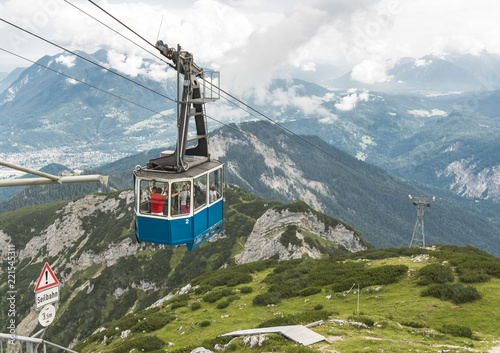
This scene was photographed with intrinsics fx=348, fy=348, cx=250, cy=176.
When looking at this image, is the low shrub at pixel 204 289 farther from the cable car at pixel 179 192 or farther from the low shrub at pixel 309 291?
the cable car at pixel 179 192

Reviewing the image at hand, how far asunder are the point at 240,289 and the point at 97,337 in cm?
1921

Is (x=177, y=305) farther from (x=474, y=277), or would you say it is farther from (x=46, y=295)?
(x=474, y=277)

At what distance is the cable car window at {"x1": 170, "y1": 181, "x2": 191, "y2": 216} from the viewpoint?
2412 centimetres

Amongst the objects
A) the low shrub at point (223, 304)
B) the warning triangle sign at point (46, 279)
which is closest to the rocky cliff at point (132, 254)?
the low shrub at point (223, 304)

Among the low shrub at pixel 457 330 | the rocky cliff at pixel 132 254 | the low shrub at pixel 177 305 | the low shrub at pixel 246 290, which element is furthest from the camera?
the rocky cliff at pixel 132 254

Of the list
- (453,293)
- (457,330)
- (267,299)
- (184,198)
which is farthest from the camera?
(267,299)

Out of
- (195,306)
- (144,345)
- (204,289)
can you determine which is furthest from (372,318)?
(204,289)

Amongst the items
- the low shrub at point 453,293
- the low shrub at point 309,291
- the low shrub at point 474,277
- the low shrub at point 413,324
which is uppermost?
the low shrub at point 474,277

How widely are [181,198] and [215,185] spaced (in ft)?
14.8

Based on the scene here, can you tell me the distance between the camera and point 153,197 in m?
24.2

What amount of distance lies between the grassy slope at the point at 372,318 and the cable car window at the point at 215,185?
35.7 feet

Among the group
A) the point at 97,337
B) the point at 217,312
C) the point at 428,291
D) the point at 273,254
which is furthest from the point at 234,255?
Answer: the point at 428,291

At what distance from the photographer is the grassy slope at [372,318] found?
1852cm

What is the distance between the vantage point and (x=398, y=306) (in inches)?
1013
